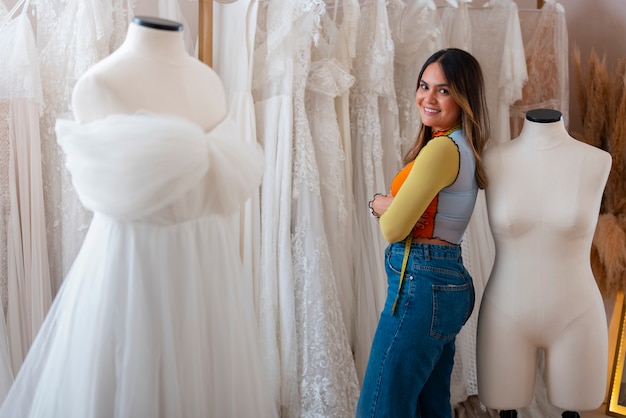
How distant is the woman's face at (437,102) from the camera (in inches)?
67.7

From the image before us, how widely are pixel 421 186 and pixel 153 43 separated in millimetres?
701

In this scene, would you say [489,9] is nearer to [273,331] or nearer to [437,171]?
[437,171]

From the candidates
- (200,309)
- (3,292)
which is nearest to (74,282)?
(200,309)

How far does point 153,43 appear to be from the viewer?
1312 mm

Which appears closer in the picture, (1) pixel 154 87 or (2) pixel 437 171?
(1) pixel 154 87

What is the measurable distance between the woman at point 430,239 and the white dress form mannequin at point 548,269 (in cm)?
13

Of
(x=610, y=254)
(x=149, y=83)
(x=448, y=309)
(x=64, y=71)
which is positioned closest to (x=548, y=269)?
(x=448, y=309)

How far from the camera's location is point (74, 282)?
4.24 feet

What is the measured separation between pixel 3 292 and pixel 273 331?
31.6 inches

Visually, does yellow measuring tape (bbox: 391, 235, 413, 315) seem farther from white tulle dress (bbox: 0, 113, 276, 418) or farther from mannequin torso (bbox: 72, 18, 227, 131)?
mannequin torso (bbox: 72, 18, 227, 131)

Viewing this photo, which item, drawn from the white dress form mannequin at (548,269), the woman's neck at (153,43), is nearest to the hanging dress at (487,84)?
the white dress form mannequin at (548,269)

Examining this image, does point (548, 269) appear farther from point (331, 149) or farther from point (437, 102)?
point (331, 149)

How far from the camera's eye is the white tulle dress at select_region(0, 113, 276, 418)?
3.94ft

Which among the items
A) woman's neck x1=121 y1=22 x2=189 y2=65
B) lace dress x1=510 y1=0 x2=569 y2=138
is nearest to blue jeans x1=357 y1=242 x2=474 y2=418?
woman's neck x1=121 y1=22 x2=189 y2=65
